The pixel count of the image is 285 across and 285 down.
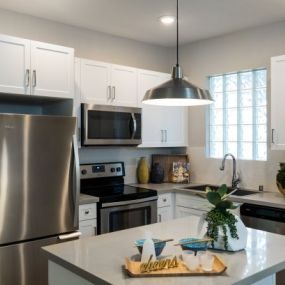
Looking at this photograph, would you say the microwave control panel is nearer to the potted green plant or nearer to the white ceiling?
the white ceiling

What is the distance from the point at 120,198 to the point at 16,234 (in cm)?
100

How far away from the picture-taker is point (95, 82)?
3549 millimetres

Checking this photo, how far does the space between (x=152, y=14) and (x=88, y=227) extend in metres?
2.06

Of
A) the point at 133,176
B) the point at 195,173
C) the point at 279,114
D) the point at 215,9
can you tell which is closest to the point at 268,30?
the point at 215,9

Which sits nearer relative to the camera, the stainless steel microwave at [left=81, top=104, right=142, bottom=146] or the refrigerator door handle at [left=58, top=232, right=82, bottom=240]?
the refrigerator door handle at [left=58, top=232, right=82, bottom=240]

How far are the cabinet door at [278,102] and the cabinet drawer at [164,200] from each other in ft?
4.05

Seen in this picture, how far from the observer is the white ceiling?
309cm

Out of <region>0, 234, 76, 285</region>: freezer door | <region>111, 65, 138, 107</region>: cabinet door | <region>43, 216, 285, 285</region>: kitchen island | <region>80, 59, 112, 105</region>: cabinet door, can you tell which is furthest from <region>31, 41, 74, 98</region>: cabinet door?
<region>43, 216, 285, 285</region>: kitchen island

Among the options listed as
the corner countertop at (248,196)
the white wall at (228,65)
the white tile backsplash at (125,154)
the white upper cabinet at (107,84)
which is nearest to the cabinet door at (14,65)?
the white upper cabinet at (107,84)

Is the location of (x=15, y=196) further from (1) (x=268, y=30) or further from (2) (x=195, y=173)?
(1) (x=268, y=30)

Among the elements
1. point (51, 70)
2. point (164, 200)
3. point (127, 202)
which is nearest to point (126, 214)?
point (127, 202)

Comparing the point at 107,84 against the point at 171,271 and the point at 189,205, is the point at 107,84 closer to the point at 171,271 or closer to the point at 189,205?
the point at 189,205

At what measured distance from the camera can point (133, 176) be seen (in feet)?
14.0

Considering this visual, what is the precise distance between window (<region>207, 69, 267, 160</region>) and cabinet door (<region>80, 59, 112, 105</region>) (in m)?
1.35
